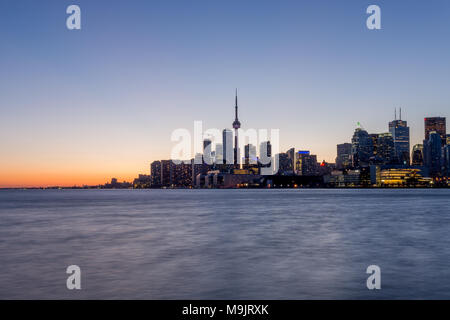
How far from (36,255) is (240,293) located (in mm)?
15640

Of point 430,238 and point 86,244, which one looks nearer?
point 86,244

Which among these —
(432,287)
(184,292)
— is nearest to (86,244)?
(184,292)

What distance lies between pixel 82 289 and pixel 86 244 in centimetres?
1460

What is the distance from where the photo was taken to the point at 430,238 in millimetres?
34031

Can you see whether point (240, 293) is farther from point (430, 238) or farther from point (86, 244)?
point (430, 238)

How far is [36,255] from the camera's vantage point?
2550cm
